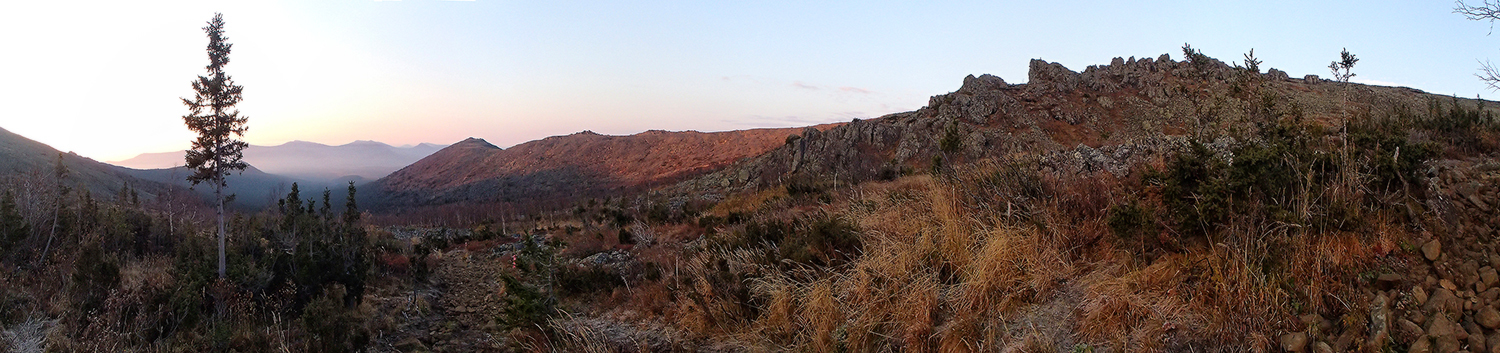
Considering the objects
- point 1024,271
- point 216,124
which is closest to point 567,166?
point 216,124

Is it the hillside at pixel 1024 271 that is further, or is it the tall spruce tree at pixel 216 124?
the tall spruce tree at pixel 216 124

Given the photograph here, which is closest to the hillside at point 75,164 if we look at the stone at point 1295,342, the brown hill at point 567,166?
the brown hill at point 567,166

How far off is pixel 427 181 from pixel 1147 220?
308 feet

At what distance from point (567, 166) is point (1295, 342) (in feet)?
260

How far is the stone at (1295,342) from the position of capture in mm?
2852

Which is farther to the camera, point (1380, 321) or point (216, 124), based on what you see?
point (216, 124)

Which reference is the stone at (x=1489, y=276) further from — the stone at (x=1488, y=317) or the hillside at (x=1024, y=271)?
the stone at (x=1488, y=317)

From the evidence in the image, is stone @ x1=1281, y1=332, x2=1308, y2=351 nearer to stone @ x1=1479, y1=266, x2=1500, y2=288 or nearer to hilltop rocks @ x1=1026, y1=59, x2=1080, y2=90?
stone @ x1=1479, y1=266, x2=1500, y2=288

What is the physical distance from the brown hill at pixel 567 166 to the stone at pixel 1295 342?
5646cm

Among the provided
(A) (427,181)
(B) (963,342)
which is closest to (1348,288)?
(B) (963,342)

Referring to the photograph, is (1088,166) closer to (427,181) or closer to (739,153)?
(739,153)

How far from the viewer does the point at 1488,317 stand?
2578mm

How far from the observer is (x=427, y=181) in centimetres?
8412

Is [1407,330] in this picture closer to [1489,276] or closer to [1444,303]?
[1444,303]
